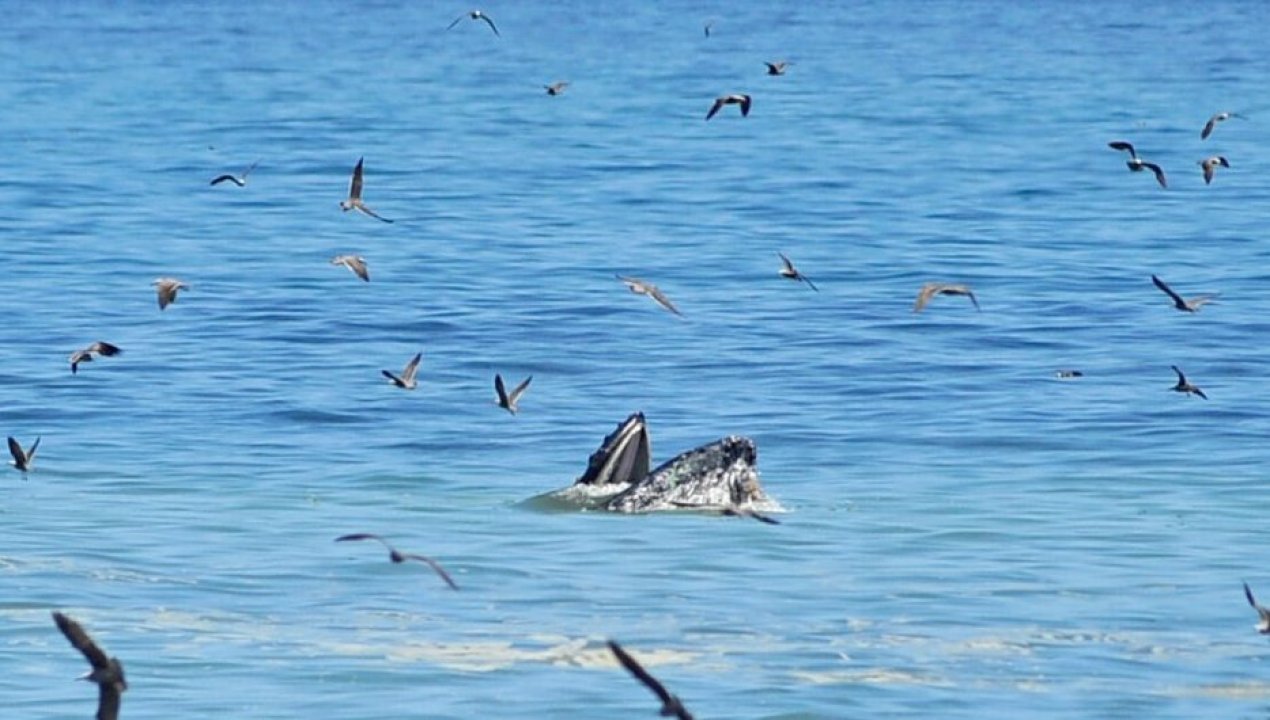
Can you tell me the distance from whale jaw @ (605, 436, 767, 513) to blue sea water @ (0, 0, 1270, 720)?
363 mm

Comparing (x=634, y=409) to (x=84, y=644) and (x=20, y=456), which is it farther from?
(x=84, y=644)

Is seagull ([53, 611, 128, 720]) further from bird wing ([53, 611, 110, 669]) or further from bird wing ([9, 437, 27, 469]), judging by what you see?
bird wing ([9, 437, 27, 469])

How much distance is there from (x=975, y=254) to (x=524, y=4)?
12428 cm

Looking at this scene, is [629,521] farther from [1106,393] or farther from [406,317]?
[406,317]

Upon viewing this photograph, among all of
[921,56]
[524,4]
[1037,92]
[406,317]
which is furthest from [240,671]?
[524,4]

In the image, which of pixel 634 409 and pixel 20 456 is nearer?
pixel 20 456

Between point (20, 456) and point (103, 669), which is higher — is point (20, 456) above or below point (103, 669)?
below

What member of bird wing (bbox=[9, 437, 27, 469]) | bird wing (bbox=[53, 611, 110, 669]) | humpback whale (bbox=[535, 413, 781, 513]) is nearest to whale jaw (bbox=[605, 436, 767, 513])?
humpback whale (bbox=[535, 413, 781, 513])

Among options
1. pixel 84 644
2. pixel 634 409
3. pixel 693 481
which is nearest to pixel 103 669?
pixel 84 644

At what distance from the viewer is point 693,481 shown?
22.7 meters

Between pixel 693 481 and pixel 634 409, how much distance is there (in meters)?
6.11

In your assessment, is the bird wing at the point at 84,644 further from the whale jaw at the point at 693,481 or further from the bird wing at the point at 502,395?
the whale jaw at the point at 693,481

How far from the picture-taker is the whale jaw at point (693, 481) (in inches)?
888

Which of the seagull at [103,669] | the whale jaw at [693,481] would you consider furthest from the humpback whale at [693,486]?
the seagull at [103,669]
